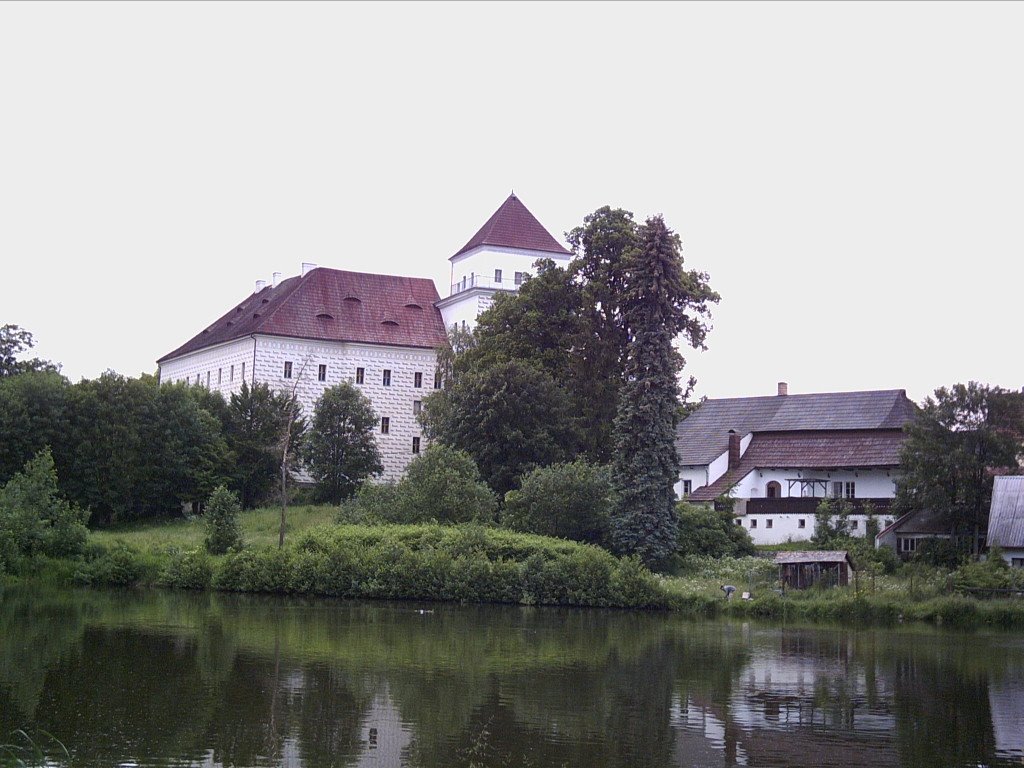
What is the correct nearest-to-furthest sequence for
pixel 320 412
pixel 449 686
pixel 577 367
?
1. pixel 449 686
2. pixel 577 367
3. pixel 320 412

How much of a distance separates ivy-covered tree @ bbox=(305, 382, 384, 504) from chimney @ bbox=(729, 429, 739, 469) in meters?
18.1

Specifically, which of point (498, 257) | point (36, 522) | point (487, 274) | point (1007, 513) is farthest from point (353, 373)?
point (1007, 513)

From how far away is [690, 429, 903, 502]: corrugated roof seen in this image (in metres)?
61.4

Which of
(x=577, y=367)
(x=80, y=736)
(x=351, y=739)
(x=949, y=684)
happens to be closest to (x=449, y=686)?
(x=351, y=739)

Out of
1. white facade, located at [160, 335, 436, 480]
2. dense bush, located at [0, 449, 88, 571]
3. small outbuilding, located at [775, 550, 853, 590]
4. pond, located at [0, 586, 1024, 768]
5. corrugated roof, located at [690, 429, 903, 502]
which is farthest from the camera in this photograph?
white facade, located at [160, 335, 436, 480]

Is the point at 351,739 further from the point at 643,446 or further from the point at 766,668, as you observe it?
the point at 643,446

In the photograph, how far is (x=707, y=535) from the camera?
53.8 m

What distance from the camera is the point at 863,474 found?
202 ft

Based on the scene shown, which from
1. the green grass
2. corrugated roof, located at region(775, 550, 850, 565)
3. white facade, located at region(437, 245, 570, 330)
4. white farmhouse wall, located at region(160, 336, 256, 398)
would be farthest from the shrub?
white facade, located at region(437, 245, 570, 330)

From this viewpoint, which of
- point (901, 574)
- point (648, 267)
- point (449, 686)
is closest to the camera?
point (449, 686)

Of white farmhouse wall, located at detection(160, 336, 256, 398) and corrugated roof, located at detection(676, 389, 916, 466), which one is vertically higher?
white farmhouse wall, located at detection(160, 336, 256, 398)

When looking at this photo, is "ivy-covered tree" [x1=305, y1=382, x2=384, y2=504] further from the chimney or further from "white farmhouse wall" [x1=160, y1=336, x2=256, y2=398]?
the chimney

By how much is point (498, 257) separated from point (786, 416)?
67.1 feet

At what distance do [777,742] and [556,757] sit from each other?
3.61 m
